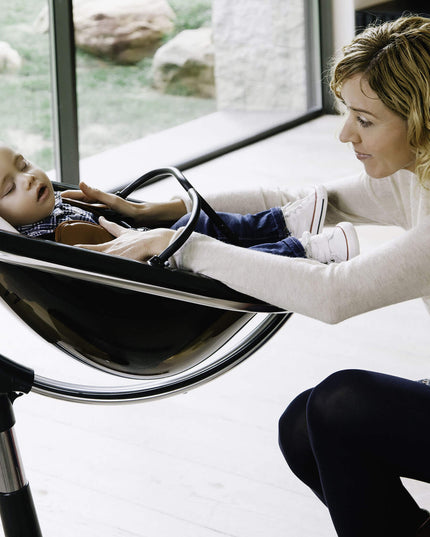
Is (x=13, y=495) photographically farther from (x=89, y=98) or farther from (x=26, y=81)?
(x=89, y=98)

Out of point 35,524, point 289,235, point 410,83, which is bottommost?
point 35,524

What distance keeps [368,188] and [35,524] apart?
91cm

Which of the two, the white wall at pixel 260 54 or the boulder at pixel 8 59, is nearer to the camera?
the boulder at pixel 8 59

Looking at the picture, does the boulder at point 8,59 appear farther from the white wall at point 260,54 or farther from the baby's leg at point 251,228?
the baby's leg at point 251,228

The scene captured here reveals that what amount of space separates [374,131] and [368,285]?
0.98 ft

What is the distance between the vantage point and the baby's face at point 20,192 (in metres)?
1.58

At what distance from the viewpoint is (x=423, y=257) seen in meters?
1.23

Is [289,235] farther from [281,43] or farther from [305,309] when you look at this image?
[281,43]

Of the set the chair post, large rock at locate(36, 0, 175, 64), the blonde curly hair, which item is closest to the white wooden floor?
the chair post

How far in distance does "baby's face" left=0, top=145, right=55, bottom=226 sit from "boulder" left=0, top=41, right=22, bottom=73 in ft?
6.28

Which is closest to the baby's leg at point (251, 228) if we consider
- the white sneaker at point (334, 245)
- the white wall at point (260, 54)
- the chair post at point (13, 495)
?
the white sneaker at point (334, 245)

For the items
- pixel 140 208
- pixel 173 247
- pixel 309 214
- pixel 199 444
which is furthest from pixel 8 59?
pixel 173 247

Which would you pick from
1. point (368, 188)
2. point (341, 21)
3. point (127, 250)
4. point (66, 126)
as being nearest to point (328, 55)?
point (341, 21)

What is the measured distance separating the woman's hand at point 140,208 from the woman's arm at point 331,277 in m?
0.39
